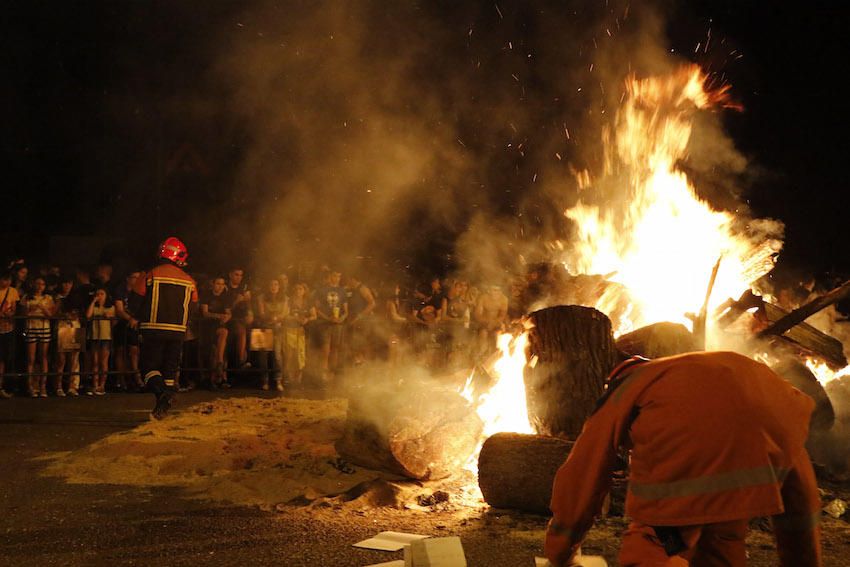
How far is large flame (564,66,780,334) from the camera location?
22.8 feet

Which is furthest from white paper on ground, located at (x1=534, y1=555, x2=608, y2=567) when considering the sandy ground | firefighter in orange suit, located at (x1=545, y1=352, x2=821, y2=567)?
the sandy ground

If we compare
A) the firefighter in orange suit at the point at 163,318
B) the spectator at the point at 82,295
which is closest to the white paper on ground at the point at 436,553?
the firefighter in orange suit at the point at 163,318

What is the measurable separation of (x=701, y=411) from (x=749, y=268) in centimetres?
580

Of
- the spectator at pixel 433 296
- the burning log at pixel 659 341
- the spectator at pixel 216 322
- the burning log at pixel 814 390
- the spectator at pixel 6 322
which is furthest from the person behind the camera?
the spectator at pixel 433 296

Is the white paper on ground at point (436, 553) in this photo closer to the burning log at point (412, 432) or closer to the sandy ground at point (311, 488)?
the sandy ground at point (311, 488)

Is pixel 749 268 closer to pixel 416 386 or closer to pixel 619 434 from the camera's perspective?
pixel 416 386

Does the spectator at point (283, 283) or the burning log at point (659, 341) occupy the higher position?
the spectator at point (283, 283)

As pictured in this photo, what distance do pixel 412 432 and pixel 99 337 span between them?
6.45 m

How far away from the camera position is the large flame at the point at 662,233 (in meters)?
6.95

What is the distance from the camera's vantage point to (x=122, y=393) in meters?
10.2

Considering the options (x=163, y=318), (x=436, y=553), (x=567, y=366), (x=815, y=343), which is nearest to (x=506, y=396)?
(x=567, y=366)

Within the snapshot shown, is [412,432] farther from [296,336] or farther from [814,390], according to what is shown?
[296,336]

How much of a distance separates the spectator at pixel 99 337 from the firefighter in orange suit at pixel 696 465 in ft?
30.2

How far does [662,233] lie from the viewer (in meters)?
7.18
